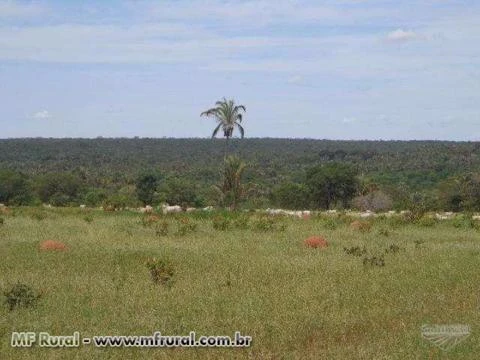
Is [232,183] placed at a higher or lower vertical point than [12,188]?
higher

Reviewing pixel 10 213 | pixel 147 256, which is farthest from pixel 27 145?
pixel 147 256

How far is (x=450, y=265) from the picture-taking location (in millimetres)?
14578

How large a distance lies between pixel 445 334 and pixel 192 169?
77901 mm

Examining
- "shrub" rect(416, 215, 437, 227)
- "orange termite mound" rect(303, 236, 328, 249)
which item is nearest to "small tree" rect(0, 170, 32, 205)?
"shrub" rect(416, 215, 437, 227)

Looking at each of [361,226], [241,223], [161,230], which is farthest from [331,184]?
[161,230]

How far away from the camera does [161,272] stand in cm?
1224

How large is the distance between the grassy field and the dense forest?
66.5 feet

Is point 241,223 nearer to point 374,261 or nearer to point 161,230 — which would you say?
point 161,230

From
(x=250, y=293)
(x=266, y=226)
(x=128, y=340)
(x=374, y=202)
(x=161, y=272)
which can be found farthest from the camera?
(x=374, y=202)

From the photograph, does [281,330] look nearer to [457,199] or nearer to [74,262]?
[74,262]

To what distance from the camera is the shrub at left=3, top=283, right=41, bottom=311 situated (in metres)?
10.0

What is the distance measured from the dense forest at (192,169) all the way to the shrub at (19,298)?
88.3ft

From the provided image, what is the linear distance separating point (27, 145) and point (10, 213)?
107 m

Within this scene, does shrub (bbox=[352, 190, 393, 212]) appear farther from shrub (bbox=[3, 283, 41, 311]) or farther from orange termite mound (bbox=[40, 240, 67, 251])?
shrub (bbox=[3, 283, 41, 311])
